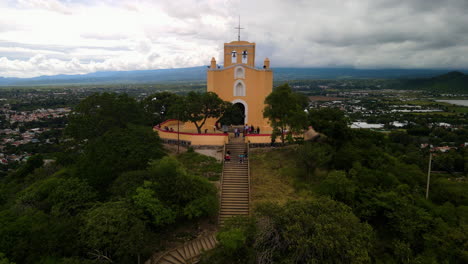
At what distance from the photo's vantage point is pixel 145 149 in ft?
54.2

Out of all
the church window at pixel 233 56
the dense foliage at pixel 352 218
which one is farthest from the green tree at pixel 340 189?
the church window at pixel 233 56

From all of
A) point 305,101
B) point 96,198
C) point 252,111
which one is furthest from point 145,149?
point 305,101

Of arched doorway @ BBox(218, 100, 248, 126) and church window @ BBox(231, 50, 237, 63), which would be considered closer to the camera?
arched doorway @ BBox(218, 100, 248, 126)

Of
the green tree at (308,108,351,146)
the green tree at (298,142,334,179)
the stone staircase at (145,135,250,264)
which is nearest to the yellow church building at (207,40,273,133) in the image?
the stone staircase at (145,135,250,264)

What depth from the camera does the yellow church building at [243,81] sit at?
23.7 meters

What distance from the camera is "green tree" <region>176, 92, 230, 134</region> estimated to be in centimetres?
2006

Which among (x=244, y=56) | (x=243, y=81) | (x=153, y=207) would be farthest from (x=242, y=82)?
(x=153, y=207)

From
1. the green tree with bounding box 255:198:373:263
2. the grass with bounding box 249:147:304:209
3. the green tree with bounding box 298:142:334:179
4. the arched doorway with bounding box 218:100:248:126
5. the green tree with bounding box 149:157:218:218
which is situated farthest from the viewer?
the arched doorway with bounding box 218:100:248:126

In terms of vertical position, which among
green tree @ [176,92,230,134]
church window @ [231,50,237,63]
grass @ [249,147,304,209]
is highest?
church window @ [231,50,237,63]

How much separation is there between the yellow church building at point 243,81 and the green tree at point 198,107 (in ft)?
10.1

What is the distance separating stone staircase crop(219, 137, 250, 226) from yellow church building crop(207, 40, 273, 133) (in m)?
5.52

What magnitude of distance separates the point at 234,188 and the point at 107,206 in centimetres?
636

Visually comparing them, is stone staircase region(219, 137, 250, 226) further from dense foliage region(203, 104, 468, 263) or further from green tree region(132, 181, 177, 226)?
dense foliage region(203, 104, 468, 263)

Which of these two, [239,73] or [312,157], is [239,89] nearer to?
[239,73]
